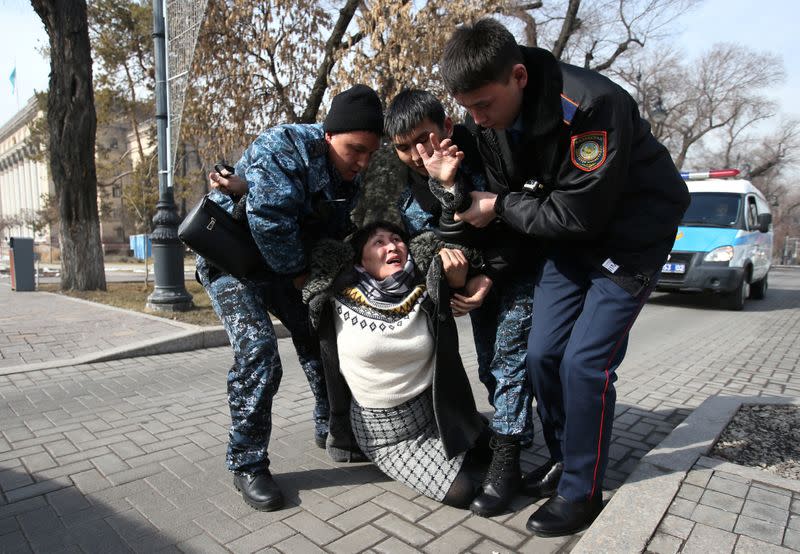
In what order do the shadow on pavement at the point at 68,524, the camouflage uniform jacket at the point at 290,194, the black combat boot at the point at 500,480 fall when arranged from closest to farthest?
1. the shadow on pavement at the point at 68,524
2. the camouflage uniform jacket at the point at 290,194
3. the black combat boot at the point at 500,480

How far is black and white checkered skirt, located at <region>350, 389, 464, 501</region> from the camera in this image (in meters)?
2.42

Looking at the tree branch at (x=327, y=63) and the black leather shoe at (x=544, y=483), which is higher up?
the tree branch at (x=327, y=63)

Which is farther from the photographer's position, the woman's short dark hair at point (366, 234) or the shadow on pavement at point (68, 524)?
the woman's short dark hair at point (366, 234)

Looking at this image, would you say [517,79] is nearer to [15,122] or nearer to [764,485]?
[764,485]

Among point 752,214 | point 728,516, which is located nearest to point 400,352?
point 728,516

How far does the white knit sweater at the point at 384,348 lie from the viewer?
2.37 m

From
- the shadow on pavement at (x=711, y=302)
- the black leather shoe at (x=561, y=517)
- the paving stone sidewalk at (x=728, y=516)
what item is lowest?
the shadow on pavement at (x=711, y=302)

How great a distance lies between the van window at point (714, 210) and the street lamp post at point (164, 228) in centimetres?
896

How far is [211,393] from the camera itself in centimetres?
420

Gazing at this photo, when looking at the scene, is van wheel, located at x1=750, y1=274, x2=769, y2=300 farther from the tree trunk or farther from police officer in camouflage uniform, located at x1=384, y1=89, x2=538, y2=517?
the tree trunk

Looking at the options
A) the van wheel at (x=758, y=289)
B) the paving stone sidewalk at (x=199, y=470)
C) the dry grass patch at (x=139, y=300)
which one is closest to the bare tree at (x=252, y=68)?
the dry grass patch at (x=139, y=300)

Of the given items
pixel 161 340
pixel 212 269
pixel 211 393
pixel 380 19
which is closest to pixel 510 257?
pixel 212 269

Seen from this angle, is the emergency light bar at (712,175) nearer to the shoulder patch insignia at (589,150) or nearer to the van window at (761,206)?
the van window at (761,206)

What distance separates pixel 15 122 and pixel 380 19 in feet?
253
